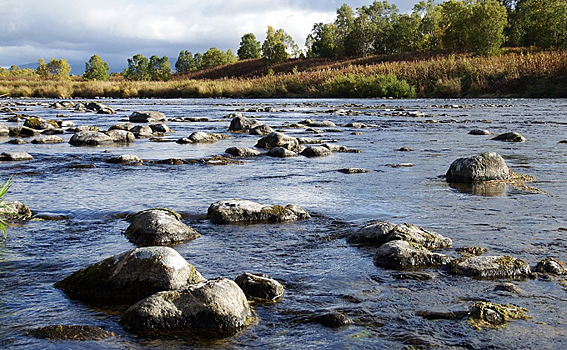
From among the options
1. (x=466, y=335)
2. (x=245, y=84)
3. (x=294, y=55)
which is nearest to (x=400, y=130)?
(x=466, y=335)

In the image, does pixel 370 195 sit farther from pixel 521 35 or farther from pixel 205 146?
pixel 521 35

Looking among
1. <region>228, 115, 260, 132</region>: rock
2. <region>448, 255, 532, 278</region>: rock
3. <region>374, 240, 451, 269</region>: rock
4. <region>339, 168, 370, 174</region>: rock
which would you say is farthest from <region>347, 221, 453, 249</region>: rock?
<region>228, 115, 260, 132</region>: rock

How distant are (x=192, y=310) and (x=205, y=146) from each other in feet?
30.2

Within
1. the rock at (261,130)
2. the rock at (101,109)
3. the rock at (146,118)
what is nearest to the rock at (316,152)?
the rock at (261,130)

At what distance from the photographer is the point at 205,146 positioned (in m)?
12.1

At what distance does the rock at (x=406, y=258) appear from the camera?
4.02 metres

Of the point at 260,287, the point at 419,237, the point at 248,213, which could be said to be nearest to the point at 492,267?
the point at 419,237

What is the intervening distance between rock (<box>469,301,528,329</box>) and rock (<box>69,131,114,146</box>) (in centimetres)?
1079

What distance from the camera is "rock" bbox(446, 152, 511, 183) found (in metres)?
7.33

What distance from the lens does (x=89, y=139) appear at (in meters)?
12.5

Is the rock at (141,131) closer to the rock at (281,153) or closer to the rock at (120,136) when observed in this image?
the rock at (120,136)

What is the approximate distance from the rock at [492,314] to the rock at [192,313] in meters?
1.24

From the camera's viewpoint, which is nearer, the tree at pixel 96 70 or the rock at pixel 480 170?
the rock at pixel 480 170

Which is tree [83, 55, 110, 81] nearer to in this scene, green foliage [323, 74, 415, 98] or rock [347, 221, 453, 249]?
green foliage [323, 74, 415, 98]
